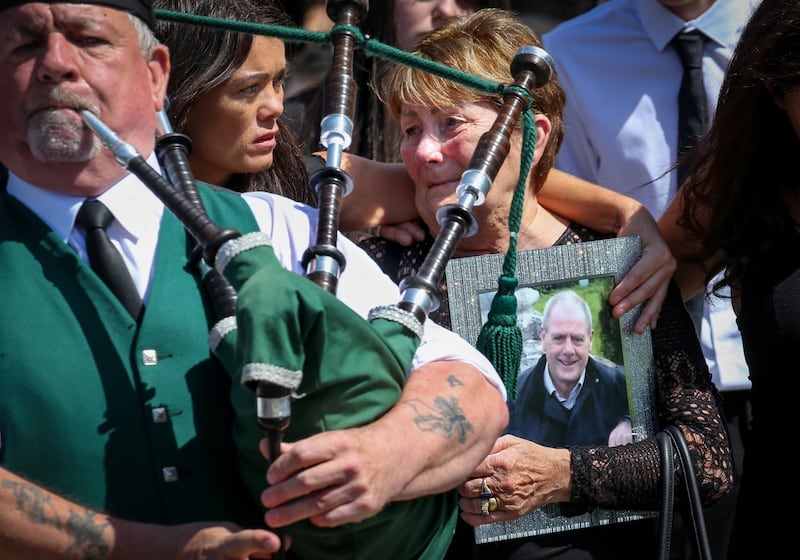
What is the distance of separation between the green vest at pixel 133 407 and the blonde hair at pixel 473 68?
994 mm

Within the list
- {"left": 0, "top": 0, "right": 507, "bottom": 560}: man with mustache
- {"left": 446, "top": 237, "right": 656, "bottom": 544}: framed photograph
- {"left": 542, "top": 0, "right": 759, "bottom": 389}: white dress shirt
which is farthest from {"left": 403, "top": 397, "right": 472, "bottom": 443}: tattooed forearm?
{"left": 542, "top": 0, "right": 759, "bottom": 389}: white dress shirt

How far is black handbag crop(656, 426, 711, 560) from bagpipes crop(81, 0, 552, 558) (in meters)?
0.77

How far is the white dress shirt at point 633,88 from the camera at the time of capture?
363cm

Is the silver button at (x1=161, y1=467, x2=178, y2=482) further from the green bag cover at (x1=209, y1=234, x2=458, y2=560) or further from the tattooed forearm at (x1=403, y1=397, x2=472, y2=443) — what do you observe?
the tattooed forearm at (x1=403, y1=397, x2=472, y2=443)

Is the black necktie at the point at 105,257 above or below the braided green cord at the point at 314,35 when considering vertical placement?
below

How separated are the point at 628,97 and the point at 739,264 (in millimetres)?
993

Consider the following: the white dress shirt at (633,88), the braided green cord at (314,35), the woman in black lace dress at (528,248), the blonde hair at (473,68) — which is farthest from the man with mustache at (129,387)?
the white dress shirt at (633,88)

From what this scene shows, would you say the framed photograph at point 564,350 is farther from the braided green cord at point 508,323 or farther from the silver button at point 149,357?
the silver button at point 149,357

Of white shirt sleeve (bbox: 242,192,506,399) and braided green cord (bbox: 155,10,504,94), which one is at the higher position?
braided green cord (bbox: 155,10,504,94)

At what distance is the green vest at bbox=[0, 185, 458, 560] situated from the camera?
6.39ft

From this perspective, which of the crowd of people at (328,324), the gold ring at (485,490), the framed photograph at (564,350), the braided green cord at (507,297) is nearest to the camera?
the crowd of people at (328,324)

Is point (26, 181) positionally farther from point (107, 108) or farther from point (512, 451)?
point (512, 451)

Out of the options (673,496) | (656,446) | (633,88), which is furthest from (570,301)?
(633,88)

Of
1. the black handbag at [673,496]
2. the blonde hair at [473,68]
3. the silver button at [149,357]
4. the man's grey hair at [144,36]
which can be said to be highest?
the blonde hair at [473,68]
